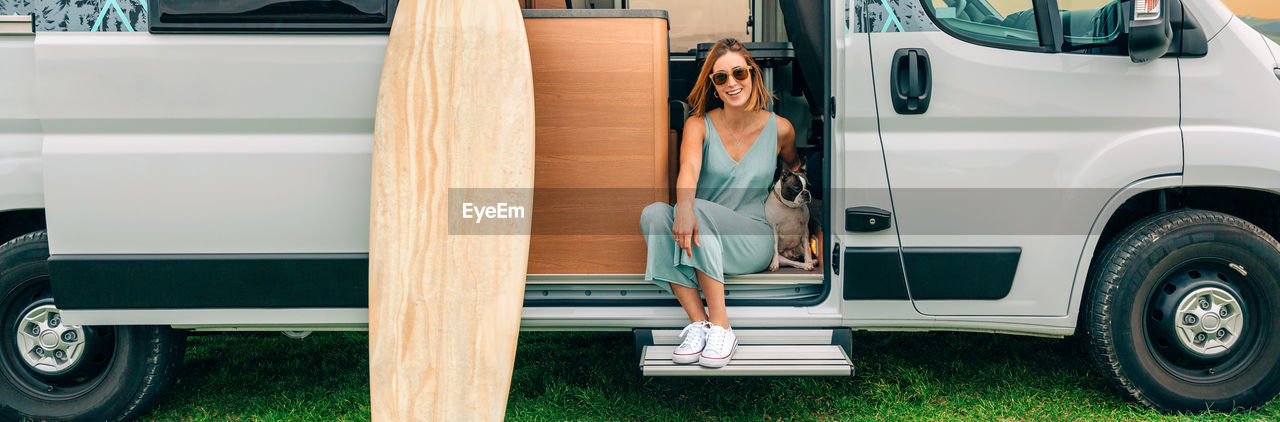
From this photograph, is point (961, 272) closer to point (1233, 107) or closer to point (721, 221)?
point (721, 221)

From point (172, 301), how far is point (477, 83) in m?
1.35

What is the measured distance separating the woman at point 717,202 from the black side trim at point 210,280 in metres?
1.13

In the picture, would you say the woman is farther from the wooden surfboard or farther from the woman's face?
the wooden surfboard

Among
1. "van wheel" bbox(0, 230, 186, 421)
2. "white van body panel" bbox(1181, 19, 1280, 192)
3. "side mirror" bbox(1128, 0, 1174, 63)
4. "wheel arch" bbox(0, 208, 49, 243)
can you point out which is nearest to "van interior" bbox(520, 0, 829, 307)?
"side mirror" bbox(1128, 0, 1174, 63)

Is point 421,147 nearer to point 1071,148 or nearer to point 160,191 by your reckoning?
point 160,191

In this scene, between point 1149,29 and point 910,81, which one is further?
point 910,81

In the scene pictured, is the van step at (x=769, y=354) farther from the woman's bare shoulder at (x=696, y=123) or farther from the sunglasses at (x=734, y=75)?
the sunglasses at (x=734, y=75)

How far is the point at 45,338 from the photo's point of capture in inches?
125

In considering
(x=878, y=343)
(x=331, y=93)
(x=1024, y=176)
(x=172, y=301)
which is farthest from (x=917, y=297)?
(x=172, y=301)

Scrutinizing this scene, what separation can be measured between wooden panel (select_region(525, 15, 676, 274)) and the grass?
2.12ft

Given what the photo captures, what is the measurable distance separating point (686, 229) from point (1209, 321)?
1942 millimetres

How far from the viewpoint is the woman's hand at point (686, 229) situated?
9.97ft

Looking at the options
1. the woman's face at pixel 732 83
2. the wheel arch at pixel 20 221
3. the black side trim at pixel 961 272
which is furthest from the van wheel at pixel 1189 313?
the wheel arch at pixel 20 221

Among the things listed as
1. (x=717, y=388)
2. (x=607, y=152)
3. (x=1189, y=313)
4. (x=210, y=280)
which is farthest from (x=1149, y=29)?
(x=210, y=280)
